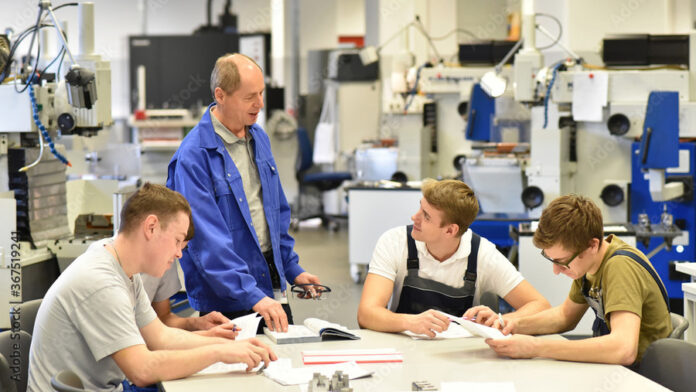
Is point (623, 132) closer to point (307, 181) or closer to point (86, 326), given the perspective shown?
point (86, 326)

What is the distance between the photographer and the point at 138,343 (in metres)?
2.18

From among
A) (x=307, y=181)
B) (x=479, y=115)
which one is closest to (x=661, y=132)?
(x=479, y=115)

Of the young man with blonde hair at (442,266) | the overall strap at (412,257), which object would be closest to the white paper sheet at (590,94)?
the young man with blonde hair at (442,266)

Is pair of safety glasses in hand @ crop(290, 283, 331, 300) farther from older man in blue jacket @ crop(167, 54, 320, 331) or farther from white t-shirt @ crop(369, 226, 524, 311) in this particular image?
white t-shirt @ crop(369, 226, 524, 311)

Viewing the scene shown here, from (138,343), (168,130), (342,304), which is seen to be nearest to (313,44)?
(168,130)

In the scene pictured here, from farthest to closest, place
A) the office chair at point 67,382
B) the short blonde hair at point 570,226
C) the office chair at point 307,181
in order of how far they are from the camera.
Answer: the office chair at point 307,181
the short blonde hair at point 570,226
the office chair at point 67,382

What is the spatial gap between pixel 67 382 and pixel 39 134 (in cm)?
230

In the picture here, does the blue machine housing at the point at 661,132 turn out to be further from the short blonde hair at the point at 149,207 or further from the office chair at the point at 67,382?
the office chair at the point at 67,382

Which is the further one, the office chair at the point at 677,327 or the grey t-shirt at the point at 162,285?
the grey t-shirt at the point at 162,285

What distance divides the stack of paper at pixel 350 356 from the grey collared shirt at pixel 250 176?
0.66 m

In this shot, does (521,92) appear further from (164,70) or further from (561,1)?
(164,70)

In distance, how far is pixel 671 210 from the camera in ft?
17.9

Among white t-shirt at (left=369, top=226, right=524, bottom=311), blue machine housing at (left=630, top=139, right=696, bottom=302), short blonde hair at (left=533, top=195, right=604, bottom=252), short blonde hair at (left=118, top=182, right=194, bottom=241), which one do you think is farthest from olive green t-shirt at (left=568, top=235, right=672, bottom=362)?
blue machine housing at (left=630, top=139, right=696, bottom=302)

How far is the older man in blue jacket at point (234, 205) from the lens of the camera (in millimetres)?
2768
